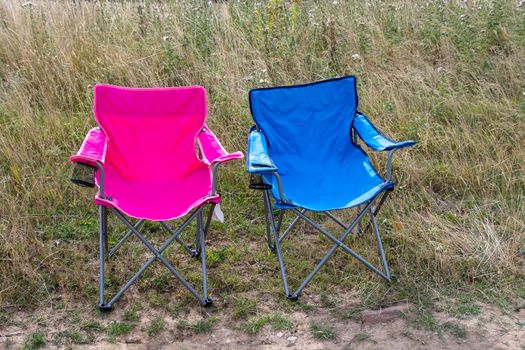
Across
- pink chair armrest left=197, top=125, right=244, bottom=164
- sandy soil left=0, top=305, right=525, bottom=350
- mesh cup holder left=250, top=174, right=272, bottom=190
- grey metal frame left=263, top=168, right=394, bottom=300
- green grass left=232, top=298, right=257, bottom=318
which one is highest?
pink chair armrest left=197, top=125, right=244, bottom=164

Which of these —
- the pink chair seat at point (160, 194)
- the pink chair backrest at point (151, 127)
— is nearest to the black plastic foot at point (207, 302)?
the pink chair seat at point (160, 194)

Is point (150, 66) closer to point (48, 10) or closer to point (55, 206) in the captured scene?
point (48, 10)

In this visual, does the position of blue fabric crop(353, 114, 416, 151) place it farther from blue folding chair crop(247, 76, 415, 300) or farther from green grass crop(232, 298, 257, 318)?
green grass crop(232, 298, 257, 318)

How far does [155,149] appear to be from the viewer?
3.82m

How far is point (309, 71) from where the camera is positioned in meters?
5.41

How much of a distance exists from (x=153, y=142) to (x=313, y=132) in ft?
3.17

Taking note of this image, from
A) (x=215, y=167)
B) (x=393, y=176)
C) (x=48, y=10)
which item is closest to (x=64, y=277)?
(x=215, y=167)

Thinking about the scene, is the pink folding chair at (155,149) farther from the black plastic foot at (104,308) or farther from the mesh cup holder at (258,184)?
the black plastic foot at (104,308)

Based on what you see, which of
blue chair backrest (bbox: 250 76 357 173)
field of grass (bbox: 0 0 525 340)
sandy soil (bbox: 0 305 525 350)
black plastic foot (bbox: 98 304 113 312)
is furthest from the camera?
blue chair backrest (bbox: 250 76 357 173)

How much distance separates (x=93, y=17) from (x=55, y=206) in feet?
7.87

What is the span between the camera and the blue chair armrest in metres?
3.19

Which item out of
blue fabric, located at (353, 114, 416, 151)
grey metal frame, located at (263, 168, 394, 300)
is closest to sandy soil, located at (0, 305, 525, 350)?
grey metal frame, located at (263, 168, 394, 300)

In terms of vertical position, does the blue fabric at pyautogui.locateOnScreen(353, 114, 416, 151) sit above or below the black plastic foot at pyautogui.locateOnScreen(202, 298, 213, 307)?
above

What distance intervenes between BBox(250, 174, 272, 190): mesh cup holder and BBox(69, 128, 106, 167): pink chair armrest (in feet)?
2.48
